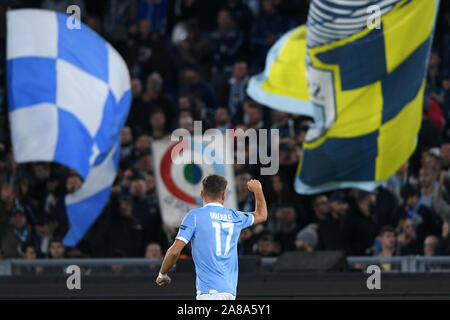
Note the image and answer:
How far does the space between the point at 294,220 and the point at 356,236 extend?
2.42 ft

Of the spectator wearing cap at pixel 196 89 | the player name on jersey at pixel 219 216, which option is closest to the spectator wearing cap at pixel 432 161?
the spectator wearing cap at pixel 196 89

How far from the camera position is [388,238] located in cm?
942

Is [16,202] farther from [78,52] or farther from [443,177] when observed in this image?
[443,177]

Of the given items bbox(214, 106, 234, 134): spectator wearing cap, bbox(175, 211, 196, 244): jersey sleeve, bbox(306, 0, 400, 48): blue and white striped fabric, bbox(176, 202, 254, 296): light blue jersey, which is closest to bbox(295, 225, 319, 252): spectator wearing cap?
bbox(306, 0, 400, 48): blue and white striped fabric

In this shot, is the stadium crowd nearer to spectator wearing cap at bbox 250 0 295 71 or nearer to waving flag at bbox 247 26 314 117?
spectator wearing cap at bbox 250 0 295 71

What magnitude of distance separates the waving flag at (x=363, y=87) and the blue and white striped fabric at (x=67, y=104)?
192 centimetres

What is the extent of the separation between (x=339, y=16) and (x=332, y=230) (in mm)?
1981

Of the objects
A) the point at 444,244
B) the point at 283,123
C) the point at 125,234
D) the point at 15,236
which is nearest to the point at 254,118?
the point at 283,123

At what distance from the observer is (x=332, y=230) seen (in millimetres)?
9812

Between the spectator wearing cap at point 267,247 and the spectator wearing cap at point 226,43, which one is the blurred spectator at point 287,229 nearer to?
the spectator wearing cap at point 267,247

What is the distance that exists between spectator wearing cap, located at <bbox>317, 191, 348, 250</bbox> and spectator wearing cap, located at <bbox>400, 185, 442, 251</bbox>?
565mm

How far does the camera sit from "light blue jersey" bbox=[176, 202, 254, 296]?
6.59 meters

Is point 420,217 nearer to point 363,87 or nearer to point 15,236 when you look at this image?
point 363,87
